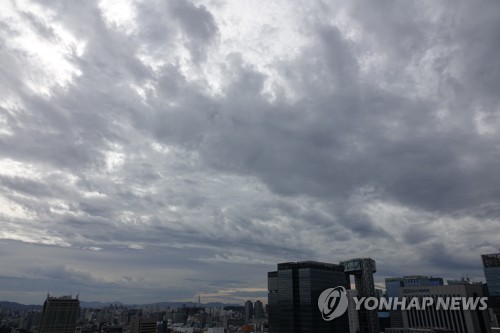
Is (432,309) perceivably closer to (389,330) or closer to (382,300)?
(389,330)

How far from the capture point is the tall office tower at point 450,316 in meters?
169

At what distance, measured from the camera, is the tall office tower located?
16862 centimetres

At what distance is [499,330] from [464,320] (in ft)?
48.5

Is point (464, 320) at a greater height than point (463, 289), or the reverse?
point (463, 289)

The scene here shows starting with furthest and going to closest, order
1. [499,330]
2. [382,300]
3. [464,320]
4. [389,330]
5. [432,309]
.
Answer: [432,309], [464,320], [499,330], [389,330], [382,300]

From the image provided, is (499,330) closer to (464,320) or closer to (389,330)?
(464,320)

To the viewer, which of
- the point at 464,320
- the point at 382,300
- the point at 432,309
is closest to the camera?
the point at 382,300

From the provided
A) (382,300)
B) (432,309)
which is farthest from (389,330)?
(382,300)

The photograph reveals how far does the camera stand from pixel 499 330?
15975 centimetres

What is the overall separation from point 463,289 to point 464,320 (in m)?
16.9

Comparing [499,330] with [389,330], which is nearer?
[389,330]

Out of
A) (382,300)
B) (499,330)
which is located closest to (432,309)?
(499,330)

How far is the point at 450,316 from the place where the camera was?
174 m

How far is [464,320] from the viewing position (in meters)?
170
